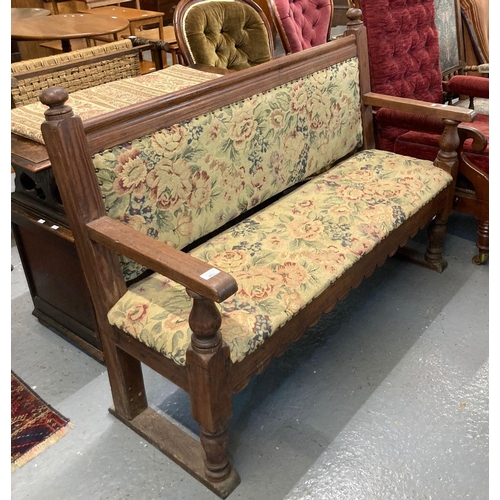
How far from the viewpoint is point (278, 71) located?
6.57ft

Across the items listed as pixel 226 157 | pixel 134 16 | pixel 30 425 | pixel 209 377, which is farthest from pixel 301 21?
pixel 30 425

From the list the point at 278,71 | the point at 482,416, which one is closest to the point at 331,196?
the point at 278,71

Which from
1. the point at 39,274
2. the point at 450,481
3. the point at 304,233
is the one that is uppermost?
the point at 304,233

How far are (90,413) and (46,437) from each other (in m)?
0.16

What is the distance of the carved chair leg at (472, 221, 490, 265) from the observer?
2.53 meters

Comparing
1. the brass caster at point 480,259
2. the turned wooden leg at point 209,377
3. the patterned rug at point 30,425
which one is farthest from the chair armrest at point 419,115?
the patterned rug at point 30,425

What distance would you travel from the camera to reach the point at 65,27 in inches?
141

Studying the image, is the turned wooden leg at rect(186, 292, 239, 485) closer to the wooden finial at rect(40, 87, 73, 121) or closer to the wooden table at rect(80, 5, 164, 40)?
the wooden finial at rect(40, 87, 73, 121)

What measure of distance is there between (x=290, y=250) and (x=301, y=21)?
1803 mm

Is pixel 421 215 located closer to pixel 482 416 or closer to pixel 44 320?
pixel 482 416

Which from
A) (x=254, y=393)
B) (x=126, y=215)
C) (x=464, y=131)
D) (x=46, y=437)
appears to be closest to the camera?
(x=126, y=215)

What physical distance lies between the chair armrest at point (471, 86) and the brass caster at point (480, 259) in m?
0.93

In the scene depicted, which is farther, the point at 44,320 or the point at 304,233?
the point at 44,320

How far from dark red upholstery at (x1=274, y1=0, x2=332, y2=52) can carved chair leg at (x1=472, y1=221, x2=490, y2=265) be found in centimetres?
133
